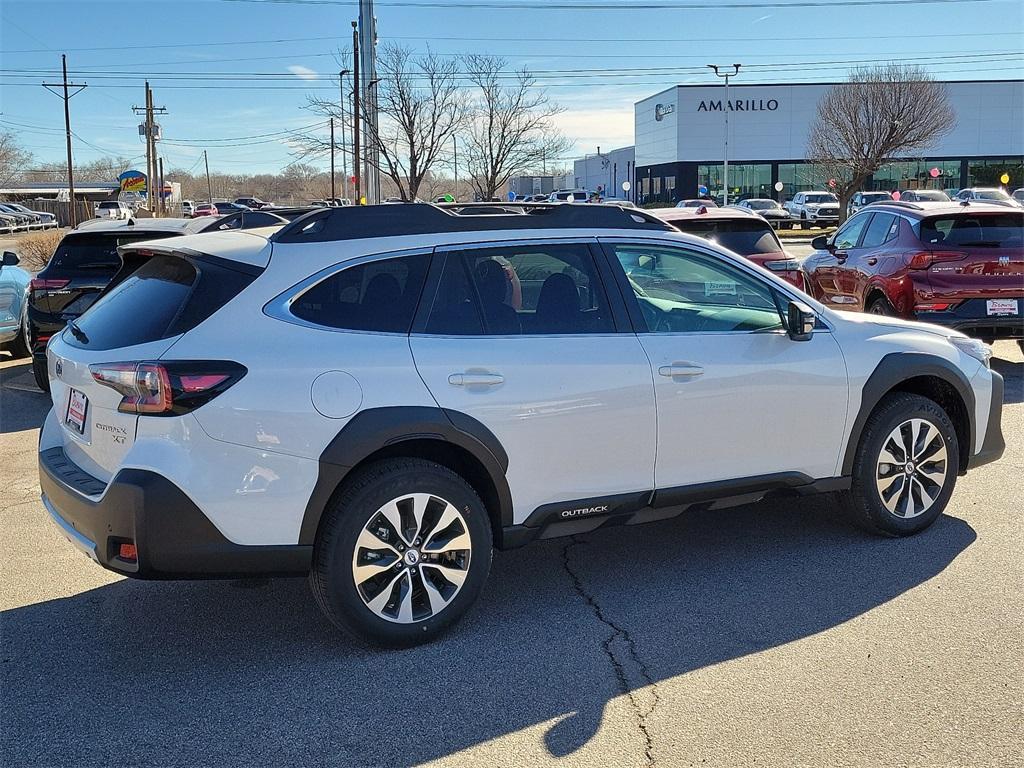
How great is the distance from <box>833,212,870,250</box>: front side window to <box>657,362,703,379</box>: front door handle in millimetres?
7760

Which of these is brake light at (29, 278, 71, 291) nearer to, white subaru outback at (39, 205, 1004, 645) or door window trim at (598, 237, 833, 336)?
white subaru outback at (39, 205, 1004, 645)

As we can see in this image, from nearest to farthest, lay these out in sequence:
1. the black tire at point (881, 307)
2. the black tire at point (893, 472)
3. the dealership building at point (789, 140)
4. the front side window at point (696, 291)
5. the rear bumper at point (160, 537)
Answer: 1. the rear bumper at point (160, 537)
2. the front side window at point (696, 291)
3. the black tire at point (893, 472)
4. the black tire at point (881, 307)
5. the dealership building at point (789, 140)

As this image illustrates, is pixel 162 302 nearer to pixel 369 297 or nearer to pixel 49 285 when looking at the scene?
pixel 369 297

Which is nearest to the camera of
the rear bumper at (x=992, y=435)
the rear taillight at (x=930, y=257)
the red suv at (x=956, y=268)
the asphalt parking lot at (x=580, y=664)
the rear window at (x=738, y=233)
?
the asphalt parking lot at (x=580, y=664)

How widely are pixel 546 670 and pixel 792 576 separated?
1611 mm

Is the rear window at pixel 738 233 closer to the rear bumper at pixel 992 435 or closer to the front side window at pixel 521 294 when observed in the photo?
the rear bumper at pixel 992 435

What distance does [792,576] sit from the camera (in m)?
5.01

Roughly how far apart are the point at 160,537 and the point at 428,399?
1152 millimetres

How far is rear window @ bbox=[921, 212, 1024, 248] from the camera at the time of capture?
10203mm

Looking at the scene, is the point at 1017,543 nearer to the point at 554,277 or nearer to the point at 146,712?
the point at 554,277

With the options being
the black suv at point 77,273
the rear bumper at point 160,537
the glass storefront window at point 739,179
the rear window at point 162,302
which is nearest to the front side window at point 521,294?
the rear window at point 162,302

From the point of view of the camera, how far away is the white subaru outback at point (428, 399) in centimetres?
382

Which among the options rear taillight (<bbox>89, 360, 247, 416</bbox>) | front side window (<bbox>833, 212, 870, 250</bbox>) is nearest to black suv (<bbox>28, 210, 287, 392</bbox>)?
rear taillight (<bbox>89, 360, 247, 416</bbox>)

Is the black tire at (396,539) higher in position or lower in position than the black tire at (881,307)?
lower
